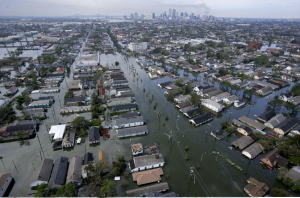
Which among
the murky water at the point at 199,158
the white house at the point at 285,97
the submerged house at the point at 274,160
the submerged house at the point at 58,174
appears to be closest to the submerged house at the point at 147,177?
the murky water at the point at 199,158

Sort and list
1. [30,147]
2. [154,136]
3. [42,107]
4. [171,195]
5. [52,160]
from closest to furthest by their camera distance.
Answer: [171,195] < [52,160] < [30,147] < [154,136] < [42,107]

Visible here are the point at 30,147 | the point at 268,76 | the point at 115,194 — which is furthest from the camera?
the point at 268,76

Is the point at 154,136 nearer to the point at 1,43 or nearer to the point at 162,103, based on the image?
the point at 162,103

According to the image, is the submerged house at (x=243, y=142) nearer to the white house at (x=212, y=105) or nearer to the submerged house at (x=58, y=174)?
the white house at (x=212, y=105)

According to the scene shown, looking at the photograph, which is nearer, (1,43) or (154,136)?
(154,136)

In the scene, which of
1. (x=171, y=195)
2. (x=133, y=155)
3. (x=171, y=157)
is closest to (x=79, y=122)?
(x=133, y=155)

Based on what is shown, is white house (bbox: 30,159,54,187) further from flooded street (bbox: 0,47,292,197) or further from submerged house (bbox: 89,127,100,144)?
submerged house (bbox: 89,127,100,144)
